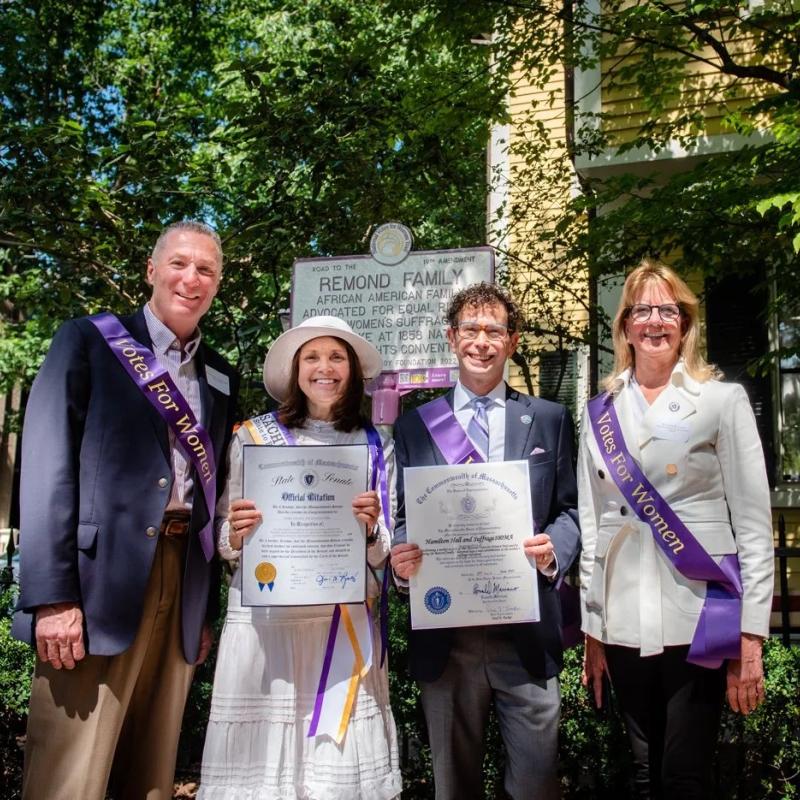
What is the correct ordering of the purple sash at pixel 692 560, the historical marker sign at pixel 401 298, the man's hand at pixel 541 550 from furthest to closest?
the historical marker sign at pixel 401 298, the man's hand at pixel 541 550, the purple sash at pixel 692 560

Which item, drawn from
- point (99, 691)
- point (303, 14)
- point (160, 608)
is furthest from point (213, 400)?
point (303, 14)

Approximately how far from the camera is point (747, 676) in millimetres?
2541

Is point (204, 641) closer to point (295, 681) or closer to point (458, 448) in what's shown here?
point (295, 681)

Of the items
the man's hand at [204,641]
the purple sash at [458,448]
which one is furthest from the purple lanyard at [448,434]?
the man's hand at [204,641]

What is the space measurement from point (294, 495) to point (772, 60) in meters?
7.50

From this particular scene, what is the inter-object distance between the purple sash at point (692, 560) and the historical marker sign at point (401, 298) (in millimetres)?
1627

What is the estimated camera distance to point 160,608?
292cm

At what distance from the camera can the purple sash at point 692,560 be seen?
251 cm

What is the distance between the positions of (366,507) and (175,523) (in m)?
0.70

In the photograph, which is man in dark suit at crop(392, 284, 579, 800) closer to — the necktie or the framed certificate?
the necktie

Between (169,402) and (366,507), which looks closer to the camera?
(366,507)

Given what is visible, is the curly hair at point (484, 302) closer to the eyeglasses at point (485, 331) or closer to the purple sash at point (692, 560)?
the eyeglasses at point (485, 331)

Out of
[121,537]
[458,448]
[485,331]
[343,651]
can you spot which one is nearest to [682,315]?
[485,331]

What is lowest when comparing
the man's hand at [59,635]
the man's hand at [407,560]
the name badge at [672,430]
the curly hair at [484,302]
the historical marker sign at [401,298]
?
the man's hand at [59,635]
